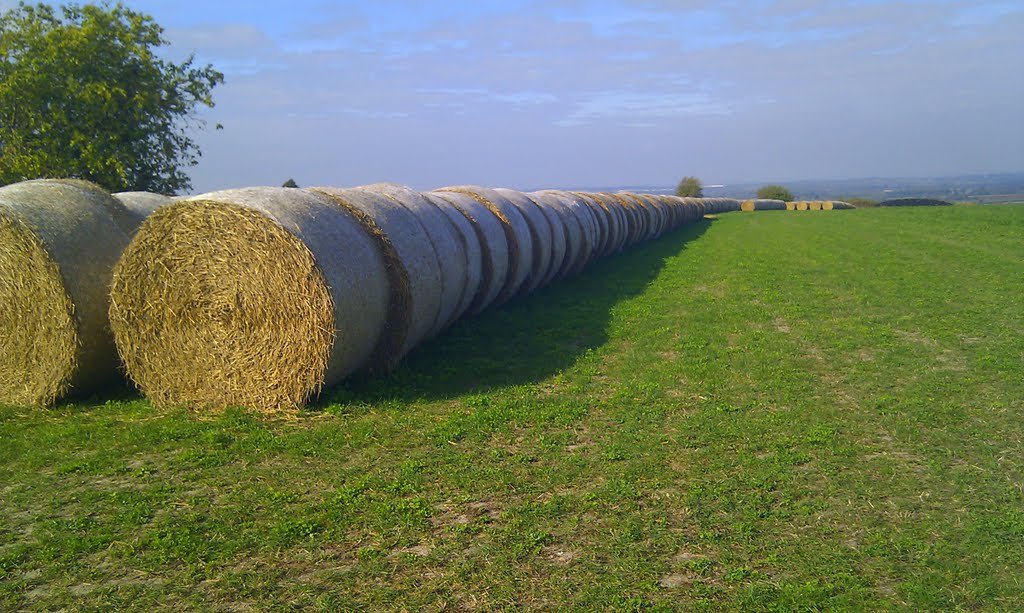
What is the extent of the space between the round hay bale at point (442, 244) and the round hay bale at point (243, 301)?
1521 millimetres

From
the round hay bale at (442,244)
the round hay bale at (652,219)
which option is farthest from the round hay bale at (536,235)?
the round hay bale at (652,219)

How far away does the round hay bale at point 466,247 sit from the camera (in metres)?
10.2

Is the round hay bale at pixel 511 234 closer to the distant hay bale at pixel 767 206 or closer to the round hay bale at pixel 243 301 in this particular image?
the round hay bale at pixel 243 301

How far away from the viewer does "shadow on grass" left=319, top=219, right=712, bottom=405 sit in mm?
7832

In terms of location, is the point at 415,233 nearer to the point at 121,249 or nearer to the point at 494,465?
the point at 121,249

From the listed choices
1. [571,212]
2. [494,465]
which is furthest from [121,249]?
[571,212]

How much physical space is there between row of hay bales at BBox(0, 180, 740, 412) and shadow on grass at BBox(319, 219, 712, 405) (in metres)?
0.35

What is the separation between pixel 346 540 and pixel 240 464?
1624 millimetres

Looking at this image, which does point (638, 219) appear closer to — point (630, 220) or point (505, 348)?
point (630, 220)

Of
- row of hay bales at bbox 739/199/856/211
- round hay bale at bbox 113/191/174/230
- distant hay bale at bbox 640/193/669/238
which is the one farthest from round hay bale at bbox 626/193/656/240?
row of hay bales at bbox 739/199/856/211

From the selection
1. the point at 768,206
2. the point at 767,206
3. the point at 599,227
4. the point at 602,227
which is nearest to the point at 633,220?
the point at 602,227

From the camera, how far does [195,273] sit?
7387mm

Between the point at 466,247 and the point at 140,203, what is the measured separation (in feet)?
12.8

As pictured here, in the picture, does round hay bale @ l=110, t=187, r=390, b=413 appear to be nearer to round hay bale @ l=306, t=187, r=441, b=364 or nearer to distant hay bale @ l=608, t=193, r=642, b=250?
round hay bale @ l=306, t=187, r=441, b=364
